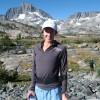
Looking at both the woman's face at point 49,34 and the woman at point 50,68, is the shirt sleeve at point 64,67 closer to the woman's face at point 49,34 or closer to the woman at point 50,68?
the woman at point 50,68

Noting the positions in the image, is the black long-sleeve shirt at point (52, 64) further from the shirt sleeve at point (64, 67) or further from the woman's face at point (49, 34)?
the woman's face at point (49, 34)

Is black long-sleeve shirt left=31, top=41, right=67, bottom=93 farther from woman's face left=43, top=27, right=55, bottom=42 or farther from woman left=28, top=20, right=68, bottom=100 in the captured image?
woman's face left=43, top=27, right=55, bottom=42

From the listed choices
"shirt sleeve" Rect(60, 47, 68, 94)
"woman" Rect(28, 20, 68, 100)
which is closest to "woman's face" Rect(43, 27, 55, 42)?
"woman" Rect(28, 20, 68, 100)

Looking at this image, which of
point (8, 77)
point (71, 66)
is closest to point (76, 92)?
point (8, 77)

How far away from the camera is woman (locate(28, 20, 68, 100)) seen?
6371 millimetres

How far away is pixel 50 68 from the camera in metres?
6.40

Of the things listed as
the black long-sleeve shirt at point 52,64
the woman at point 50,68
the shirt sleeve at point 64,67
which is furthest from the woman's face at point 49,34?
the shirt sleeve at point 64,67

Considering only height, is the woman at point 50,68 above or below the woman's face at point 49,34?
below

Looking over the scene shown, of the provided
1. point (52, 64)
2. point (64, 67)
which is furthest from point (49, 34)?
point (64, 67)

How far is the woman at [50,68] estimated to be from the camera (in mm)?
6371

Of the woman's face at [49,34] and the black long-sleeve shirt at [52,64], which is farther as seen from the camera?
the woman's face at [49,34]

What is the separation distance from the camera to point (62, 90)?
249 inches

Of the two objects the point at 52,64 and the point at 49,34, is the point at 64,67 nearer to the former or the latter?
the point at 52,64

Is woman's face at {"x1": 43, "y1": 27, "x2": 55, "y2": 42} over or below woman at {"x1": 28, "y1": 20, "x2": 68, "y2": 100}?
over
